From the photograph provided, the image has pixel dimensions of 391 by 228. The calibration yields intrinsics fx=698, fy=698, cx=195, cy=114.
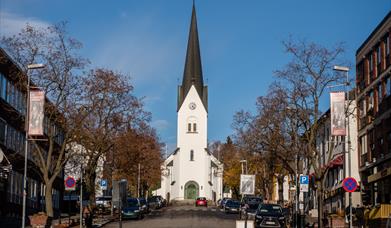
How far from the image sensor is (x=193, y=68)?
124688mm

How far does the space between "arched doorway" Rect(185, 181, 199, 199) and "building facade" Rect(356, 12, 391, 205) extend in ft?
210

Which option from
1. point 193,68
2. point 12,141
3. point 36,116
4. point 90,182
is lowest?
point 90,182

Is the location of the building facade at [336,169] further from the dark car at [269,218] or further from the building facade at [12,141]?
the building facade at [12,141]

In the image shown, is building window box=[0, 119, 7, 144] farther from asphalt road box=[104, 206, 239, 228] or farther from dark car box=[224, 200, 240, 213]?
dark car box=[224, 200, 240, 213]

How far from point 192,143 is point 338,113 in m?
90.0

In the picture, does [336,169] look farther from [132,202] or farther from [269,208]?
[269,208]

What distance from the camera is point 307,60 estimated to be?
4369cm

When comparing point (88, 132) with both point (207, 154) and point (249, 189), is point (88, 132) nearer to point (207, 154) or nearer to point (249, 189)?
point (249, 189)

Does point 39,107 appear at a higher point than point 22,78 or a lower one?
lower

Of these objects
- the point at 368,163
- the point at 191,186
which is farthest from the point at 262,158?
the point at 191,186

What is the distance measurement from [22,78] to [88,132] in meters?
9.88

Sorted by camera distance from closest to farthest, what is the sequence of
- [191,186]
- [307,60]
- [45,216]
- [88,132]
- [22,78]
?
1. [45,216]
2. [22,78]
3. [307,60]
4. [88,132]
5. [191,186]

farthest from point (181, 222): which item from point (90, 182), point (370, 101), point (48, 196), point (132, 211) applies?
point (370, 101)

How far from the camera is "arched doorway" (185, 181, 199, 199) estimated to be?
401ft
